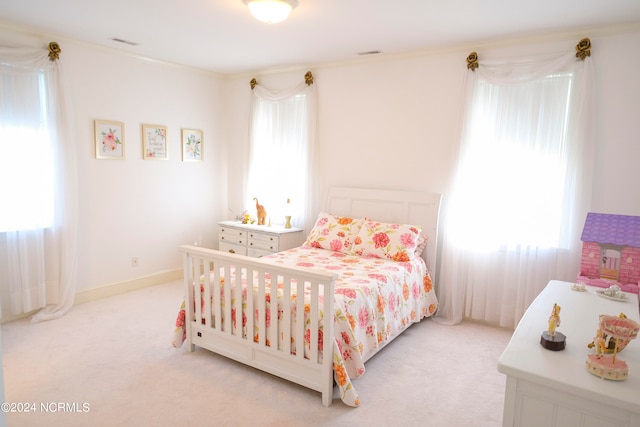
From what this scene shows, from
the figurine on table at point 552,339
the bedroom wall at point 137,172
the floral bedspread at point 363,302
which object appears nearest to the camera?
the figurine on table at point 552,339

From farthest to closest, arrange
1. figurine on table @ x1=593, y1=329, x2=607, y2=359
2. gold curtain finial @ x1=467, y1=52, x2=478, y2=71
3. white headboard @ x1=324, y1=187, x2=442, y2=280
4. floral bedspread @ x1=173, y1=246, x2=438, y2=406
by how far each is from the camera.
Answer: white headboard @ x1=324, y1=187, x2=442, y2=280, gold curtain finial @ x1=467, y1=52, x2=478, y2=71, floral bedspread @ x1=173, y1=246, x2=438, y2=406, figurine on table @ x1=593, y1=329, x2=607, y2=359

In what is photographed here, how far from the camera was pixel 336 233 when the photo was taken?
398 centimetres

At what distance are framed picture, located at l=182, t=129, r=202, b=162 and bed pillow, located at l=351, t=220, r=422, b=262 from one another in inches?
96.4

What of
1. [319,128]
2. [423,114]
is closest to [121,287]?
[319,128]

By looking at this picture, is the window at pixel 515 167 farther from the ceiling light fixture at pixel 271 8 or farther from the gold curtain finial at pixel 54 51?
the gold curtain finial at pixel 54 51

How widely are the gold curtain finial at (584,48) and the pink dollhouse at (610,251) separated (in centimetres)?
123

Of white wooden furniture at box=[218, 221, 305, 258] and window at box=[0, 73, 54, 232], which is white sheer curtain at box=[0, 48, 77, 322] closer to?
window at box=[0, 73, 54, 232]

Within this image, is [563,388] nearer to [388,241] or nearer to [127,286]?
[388,241]

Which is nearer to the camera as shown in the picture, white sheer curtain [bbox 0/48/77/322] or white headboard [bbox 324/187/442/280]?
white sheer curtain [bbox 0/48/77/322]

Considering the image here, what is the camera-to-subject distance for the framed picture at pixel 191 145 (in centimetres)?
489

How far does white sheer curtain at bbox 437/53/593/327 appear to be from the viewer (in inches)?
126

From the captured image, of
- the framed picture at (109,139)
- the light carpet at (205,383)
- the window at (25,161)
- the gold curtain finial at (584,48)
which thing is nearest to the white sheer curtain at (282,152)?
the framed picture at (109,139)

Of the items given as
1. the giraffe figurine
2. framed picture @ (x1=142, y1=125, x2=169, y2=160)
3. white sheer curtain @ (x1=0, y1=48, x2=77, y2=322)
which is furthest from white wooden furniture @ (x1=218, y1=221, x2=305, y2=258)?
white sheer curtain @ (x1=0, y1=48, x2=77, y2=322)

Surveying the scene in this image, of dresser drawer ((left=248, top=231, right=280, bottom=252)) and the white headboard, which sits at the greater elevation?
the white headboard
